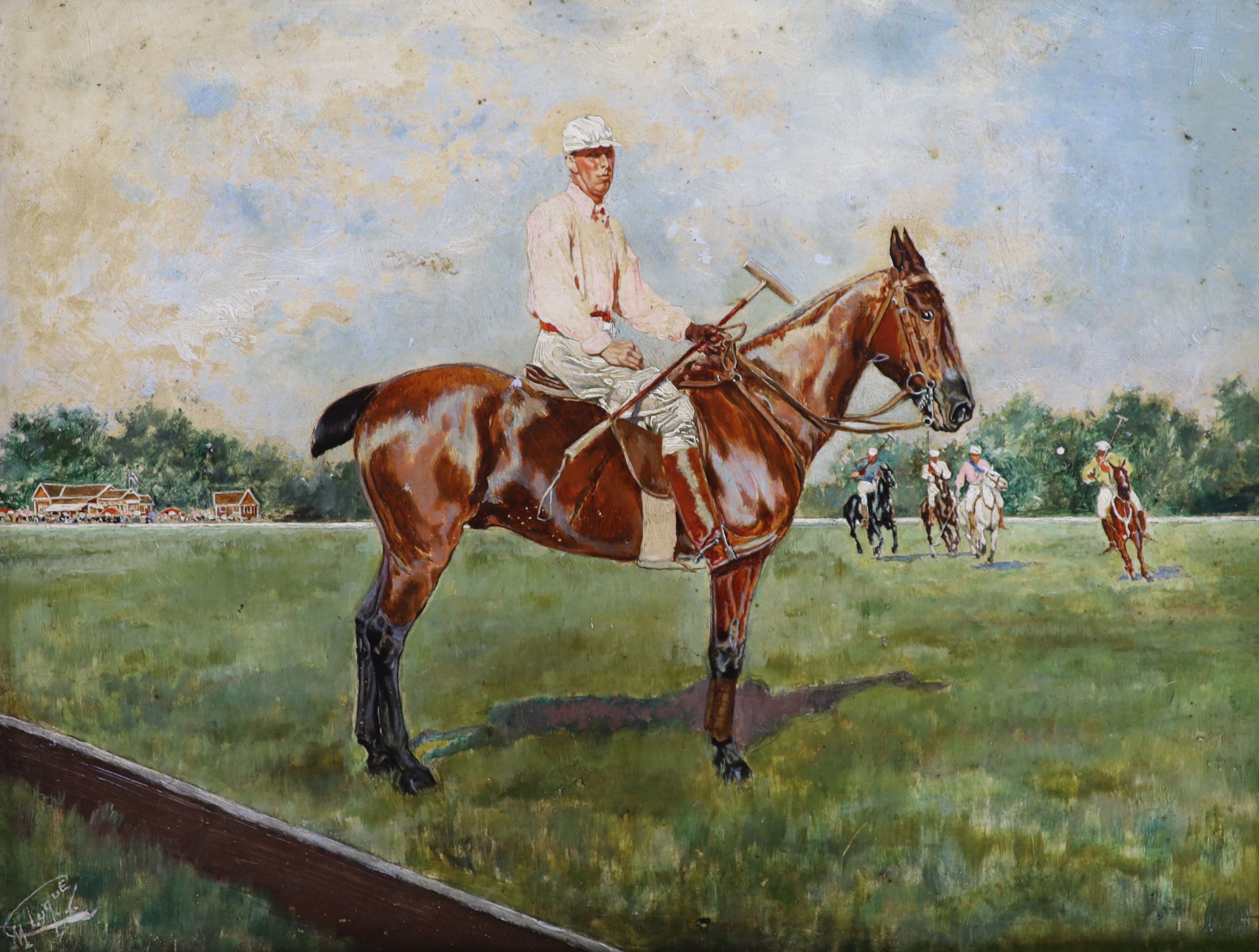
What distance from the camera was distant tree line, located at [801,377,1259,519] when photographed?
12.2 feet

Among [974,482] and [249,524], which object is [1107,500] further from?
[249,524]

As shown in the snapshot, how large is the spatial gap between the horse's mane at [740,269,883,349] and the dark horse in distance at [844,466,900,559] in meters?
0.71

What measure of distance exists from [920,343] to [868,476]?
57 centimetres

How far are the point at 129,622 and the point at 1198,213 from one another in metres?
4.63

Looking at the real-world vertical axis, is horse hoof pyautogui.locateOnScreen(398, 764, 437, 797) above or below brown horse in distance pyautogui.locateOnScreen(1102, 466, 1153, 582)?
→ below

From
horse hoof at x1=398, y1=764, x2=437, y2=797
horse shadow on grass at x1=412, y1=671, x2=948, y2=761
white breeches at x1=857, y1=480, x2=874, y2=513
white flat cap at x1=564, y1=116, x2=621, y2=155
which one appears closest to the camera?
horse hoof at x1=398, y1=764, x2=437, y2=797

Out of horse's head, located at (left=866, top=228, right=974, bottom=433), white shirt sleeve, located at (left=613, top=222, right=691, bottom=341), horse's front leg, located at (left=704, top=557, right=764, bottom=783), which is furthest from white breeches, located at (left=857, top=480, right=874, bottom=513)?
white shirt sleeve, located at (left=613, top=222, right=691, bottom=341)

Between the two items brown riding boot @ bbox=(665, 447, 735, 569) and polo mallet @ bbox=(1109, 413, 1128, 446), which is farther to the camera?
polo mallet @ bbox=(1109, 413, 1128, 446)

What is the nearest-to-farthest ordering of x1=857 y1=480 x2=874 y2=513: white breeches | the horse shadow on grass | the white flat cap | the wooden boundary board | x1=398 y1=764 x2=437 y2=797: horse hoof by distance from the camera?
the wooden boundary board, x1=398 y1=764 x2=437 y2=797: horse hoof, the horse shadow on grass, the white flat cap, x1=857 y1=480 x2=874 y2=513: white breeches

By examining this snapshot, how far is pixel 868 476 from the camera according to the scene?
12.4 ft

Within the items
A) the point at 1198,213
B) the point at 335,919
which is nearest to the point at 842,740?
the point at 335,919

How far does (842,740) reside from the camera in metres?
3.57

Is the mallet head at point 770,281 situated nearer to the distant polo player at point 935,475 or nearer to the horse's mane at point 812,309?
the horse's mane at point 812,309
